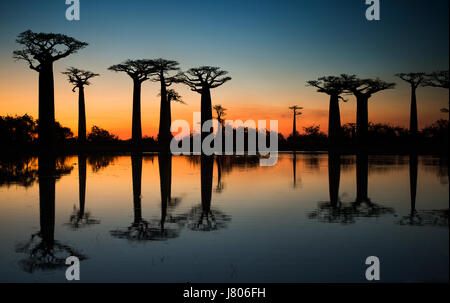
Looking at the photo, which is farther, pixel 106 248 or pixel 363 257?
pixel 106 248

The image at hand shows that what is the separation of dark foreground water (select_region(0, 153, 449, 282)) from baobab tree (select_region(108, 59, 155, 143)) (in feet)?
94.0

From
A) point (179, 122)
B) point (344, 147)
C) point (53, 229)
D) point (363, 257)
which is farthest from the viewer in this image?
point (179, 122)

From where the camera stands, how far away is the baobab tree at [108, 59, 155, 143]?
39.2m

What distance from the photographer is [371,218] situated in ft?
22.5

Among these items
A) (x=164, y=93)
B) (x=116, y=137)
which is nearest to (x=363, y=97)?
(x=164, y=93)

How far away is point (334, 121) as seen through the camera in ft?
150

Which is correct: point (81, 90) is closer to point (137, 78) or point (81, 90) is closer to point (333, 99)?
point (137, 78)

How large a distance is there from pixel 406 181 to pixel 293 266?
928 centimetres

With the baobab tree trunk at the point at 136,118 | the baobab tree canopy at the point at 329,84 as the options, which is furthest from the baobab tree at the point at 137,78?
the baobab tree canopy at the point at 329,84

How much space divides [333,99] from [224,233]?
43335mm

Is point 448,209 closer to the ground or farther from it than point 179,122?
closer to the ground
